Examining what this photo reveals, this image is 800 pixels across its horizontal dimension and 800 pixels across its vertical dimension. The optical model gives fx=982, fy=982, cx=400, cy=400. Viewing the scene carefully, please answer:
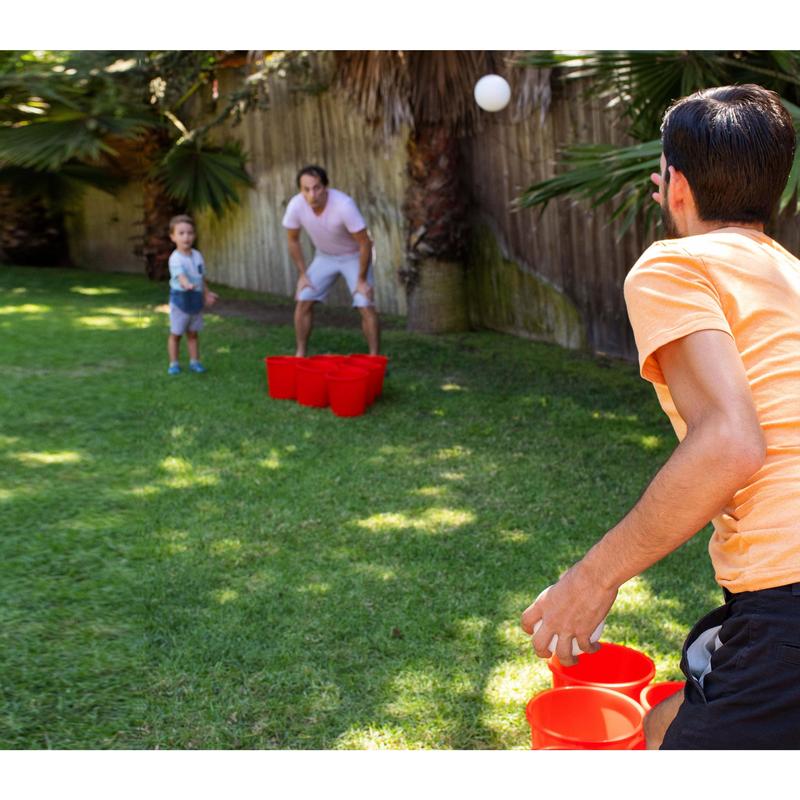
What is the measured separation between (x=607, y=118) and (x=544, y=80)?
84 centimetres

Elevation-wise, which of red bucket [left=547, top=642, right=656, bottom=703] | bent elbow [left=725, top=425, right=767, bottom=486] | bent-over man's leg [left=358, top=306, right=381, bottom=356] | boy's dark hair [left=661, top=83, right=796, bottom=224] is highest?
boy's dark hair [left=661, top=83, right=796, bottom=224]

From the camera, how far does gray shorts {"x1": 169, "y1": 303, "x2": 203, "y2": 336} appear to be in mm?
7918

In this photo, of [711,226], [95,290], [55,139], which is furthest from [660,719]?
[95,290]

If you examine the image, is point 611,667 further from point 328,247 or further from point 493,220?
point 493,220

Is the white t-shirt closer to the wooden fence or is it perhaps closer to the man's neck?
the wooden fence

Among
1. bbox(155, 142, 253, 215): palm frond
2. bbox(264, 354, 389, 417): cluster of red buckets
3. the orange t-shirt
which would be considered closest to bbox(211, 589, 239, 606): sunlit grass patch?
the orange t-shirt

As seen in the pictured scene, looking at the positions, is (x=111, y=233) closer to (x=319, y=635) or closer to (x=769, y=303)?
(x=319, y=635)

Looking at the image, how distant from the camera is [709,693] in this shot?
172 centimetres

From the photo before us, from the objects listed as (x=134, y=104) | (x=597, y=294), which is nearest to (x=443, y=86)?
(x=597, y=294)

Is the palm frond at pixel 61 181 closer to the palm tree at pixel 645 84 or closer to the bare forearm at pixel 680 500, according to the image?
the palm tree at pixel 645 84

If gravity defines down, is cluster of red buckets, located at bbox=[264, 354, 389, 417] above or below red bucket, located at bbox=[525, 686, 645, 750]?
above

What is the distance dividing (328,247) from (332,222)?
299 millimetres

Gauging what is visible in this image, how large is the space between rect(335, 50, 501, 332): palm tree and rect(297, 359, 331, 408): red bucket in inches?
120

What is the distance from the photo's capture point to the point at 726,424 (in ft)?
5.03
